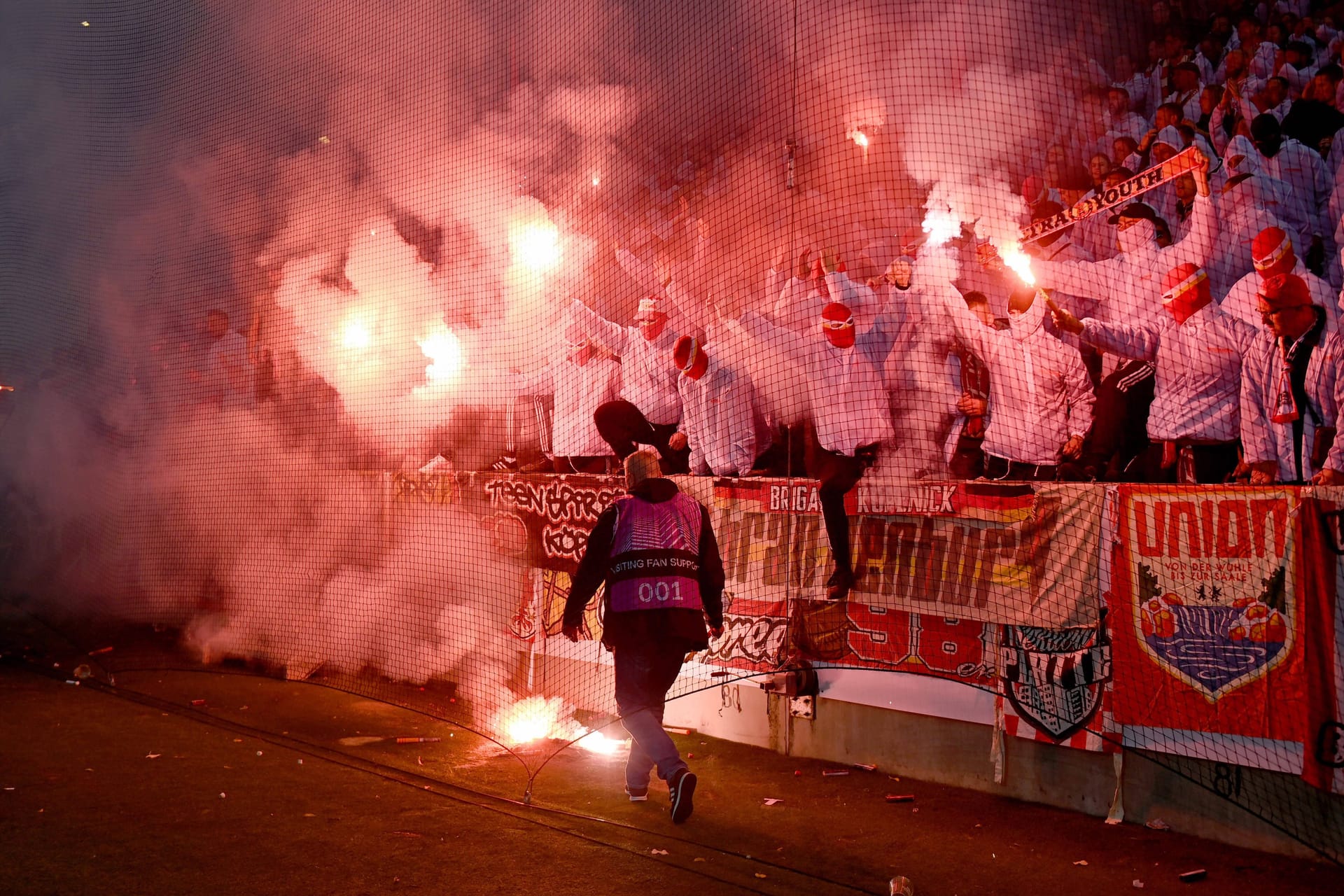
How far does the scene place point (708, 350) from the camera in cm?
713

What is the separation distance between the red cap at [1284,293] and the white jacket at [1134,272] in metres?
0.47

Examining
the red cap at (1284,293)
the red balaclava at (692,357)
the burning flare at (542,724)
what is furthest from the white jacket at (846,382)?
the burning flare at (542,724)

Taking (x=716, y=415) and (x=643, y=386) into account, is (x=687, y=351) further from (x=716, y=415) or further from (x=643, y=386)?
(x=643, y=386)

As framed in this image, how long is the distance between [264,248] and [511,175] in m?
2.78

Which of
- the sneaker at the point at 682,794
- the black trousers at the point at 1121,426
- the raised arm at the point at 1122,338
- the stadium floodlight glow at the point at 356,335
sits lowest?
the sneaker at the point at 682,794

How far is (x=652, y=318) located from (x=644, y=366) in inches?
14.9

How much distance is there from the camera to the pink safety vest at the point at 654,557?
Answer: 506 centimetres

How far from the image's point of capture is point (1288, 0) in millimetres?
6180

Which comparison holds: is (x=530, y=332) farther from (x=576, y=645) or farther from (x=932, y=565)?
(x=932, y=565)

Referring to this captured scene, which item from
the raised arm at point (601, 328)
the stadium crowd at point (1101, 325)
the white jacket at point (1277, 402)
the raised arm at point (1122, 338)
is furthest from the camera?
the raised arm at point (601, 328)

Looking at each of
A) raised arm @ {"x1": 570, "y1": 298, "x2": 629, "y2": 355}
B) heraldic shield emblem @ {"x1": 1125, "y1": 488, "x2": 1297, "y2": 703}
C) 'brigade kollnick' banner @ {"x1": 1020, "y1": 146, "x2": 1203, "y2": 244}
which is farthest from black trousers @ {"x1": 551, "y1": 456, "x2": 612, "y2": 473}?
heraldic shield emblem @ {"x1": 1125, "y1": 488, "x2": 1297, "y2": 703}

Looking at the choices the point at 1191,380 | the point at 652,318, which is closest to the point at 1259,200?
the point at 1191,380

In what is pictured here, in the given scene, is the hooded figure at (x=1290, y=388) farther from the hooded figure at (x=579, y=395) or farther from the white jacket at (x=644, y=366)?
the hooded figure at (x=579, y=395)

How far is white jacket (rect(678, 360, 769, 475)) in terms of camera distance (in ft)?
22.7
